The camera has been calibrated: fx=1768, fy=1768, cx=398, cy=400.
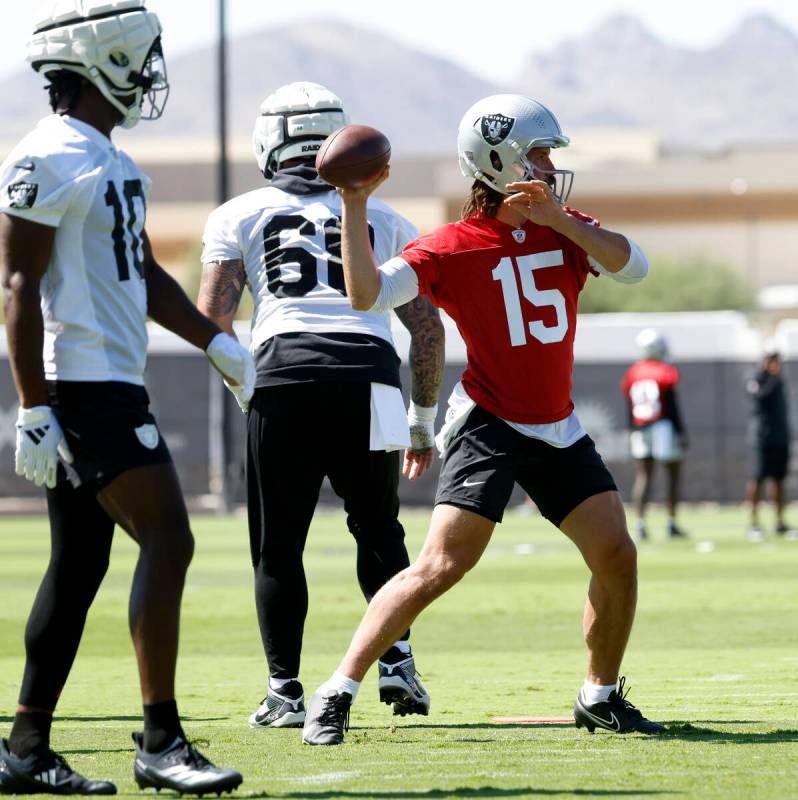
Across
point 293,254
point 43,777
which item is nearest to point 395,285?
point 293,254

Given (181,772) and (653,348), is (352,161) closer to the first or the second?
(181,772)

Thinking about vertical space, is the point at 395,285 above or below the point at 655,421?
above

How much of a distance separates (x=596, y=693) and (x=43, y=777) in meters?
2.01

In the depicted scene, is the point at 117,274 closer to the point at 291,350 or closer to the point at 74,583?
the point at 74,583

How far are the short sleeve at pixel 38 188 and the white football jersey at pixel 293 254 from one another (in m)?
1.83

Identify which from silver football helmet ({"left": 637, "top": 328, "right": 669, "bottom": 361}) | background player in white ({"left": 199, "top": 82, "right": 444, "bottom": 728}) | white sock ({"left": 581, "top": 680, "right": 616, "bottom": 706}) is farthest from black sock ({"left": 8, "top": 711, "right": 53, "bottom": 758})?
silver football helmet ({"left": 637, "top": 328, "right": 669, "bottom": 361})

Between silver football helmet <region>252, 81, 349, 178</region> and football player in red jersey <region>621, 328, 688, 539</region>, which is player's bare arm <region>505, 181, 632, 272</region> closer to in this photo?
silver football helmet <region>252, 81, 349, 178</region>

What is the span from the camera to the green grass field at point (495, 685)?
16.4 feet

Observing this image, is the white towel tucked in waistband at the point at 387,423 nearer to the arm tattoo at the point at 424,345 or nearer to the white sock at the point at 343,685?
the arm tattoo at the point at 424,345

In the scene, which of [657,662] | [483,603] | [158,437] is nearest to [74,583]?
[158,437]

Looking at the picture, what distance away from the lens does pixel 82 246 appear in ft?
15.6

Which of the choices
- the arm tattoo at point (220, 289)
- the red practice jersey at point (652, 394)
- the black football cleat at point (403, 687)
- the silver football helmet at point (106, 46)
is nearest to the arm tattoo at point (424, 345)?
the arm tattoo at point (220, 289)

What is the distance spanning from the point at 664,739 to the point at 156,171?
93.5m

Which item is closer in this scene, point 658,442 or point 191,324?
point 191,324
